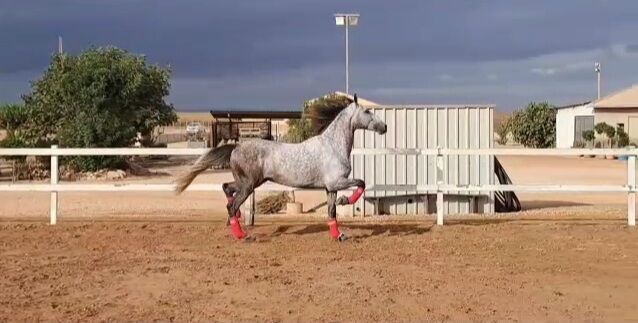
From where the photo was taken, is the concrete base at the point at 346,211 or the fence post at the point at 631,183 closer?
the fence post at the point at 631,183

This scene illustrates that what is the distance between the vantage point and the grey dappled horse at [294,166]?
1059 centimetres

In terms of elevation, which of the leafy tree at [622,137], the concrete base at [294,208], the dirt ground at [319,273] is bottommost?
the dirt ground at [319,273]

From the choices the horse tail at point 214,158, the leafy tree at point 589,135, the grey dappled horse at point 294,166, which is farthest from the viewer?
the leafy tree at point 589,135

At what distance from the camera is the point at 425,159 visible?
51.5ft

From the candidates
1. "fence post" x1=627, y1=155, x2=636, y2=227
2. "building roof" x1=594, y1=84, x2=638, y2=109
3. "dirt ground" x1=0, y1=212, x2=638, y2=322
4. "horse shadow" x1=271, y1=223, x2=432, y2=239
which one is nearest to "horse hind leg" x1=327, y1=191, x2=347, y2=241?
"dirt ground" x1=0, y1=212, x2=638, y2=322

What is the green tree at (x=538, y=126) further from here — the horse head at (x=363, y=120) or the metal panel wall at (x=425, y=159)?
the horse head at (x=363, y=120)

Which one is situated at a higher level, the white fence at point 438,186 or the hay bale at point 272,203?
the white fence at point 438,186

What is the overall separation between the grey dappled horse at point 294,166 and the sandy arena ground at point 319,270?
2.03ft

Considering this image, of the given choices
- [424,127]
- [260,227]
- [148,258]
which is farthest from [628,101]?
[148,258]

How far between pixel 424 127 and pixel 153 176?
1689 cm

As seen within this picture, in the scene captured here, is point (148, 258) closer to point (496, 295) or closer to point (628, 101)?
point (496, 295)

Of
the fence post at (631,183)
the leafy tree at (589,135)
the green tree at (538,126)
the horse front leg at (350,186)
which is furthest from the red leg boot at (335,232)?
the green tree at (538,126)

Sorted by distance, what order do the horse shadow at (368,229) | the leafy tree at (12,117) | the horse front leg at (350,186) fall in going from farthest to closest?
1. the leafy tree at (12,117)
2. the horse shadow at (368,229)
3. the horse front leg at (350,186)

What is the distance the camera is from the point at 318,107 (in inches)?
443
